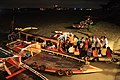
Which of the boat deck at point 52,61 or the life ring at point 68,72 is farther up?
the boat deck at point 52,61

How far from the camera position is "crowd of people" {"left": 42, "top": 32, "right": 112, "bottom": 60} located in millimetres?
15742

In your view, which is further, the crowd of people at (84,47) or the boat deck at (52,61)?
the crowd of people at (84,47)

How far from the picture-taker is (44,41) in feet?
61.0

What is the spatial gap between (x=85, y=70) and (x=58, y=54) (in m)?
3.06

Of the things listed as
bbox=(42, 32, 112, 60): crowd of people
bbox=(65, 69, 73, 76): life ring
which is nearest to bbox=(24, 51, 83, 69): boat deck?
bbox=(65, 69, 73, 76): life ring

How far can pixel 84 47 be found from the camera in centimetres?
1617

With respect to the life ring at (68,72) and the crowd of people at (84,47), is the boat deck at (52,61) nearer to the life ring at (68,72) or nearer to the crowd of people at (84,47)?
the life ring at (68,72)

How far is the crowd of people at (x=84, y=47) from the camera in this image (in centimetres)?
1574

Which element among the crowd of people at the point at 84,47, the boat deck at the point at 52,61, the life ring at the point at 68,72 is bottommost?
the life ring at the point at 68,72

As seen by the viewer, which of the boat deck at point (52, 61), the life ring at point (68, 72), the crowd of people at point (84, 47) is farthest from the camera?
the crowd of people at point (84, 47)

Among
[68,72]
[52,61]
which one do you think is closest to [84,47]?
[52,61]

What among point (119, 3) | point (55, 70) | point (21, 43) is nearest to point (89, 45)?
point (55, 70)

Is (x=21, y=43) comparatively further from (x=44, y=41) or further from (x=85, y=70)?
(x=85, y=70)

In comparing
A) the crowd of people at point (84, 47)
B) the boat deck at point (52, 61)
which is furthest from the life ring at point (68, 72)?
the crowd of people at point (84, 47)
